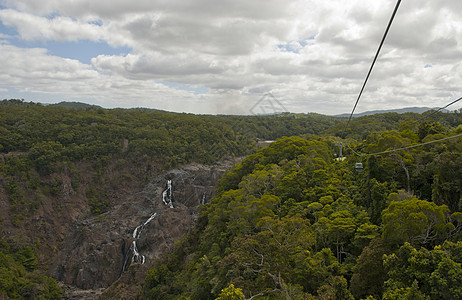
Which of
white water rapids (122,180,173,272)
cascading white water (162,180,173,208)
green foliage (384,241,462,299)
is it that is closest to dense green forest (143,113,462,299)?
green foliage (384,241,462,299)

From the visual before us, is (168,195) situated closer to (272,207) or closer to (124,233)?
(124,233)

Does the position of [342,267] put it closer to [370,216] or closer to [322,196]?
[370,216]

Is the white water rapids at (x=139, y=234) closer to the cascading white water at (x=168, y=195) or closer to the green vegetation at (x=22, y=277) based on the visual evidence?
the cascading white water at (x=168, y=195)

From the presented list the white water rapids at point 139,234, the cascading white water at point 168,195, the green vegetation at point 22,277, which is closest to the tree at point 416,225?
the white water rapids at point 139,234

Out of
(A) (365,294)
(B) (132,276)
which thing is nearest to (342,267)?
(A) (365,294)

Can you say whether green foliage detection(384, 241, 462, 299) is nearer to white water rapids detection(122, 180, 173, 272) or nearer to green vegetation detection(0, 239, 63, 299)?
green vegetation detection(0, 239, 63, 299)

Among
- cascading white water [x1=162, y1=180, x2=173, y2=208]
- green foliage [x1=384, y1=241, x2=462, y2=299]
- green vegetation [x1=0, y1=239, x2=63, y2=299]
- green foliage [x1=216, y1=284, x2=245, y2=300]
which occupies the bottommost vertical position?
green vegetation [x1=0, y1=239, x2=63, y2=299]

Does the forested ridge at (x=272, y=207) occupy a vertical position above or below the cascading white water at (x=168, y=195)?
Result: above
